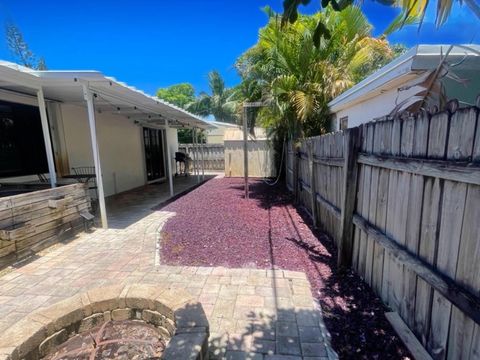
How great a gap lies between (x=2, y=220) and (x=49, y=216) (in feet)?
2.56

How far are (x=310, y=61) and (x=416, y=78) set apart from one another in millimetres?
2767

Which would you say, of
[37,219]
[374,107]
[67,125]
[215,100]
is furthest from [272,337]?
[215,100]

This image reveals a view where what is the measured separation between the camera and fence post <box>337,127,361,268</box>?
10.00ft

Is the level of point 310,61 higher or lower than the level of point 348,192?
higher

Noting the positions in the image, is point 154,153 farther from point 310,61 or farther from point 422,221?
point 422,221

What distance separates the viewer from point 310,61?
5766 mm

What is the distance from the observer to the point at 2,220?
3.47m

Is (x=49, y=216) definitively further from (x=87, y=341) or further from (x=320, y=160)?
(x=320, y=160)

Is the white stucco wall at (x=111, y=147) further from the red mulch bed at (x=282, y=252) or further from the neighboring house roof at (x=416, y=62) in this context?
the neighboring house roof at (x=416, y=62)

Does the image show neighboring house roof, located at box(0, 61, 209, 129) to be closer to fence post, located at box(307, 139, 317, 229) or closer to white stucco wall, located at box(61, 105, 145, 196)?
white stucco wall, located at box(61, 105, 145, 196)

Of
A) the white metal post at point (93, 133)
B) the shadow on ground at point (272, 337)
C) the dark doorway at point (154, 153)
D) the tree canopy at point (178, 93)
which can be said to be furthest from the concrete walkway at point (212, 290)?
the tree canopy at point (178, 93)

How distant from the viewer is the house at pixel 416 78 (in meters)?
2.92

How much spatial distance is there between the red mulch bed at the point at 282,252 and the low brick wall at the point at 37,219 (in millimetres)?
1715

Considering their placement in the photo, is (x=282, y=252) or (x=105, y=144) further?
(x=105, y=144)
